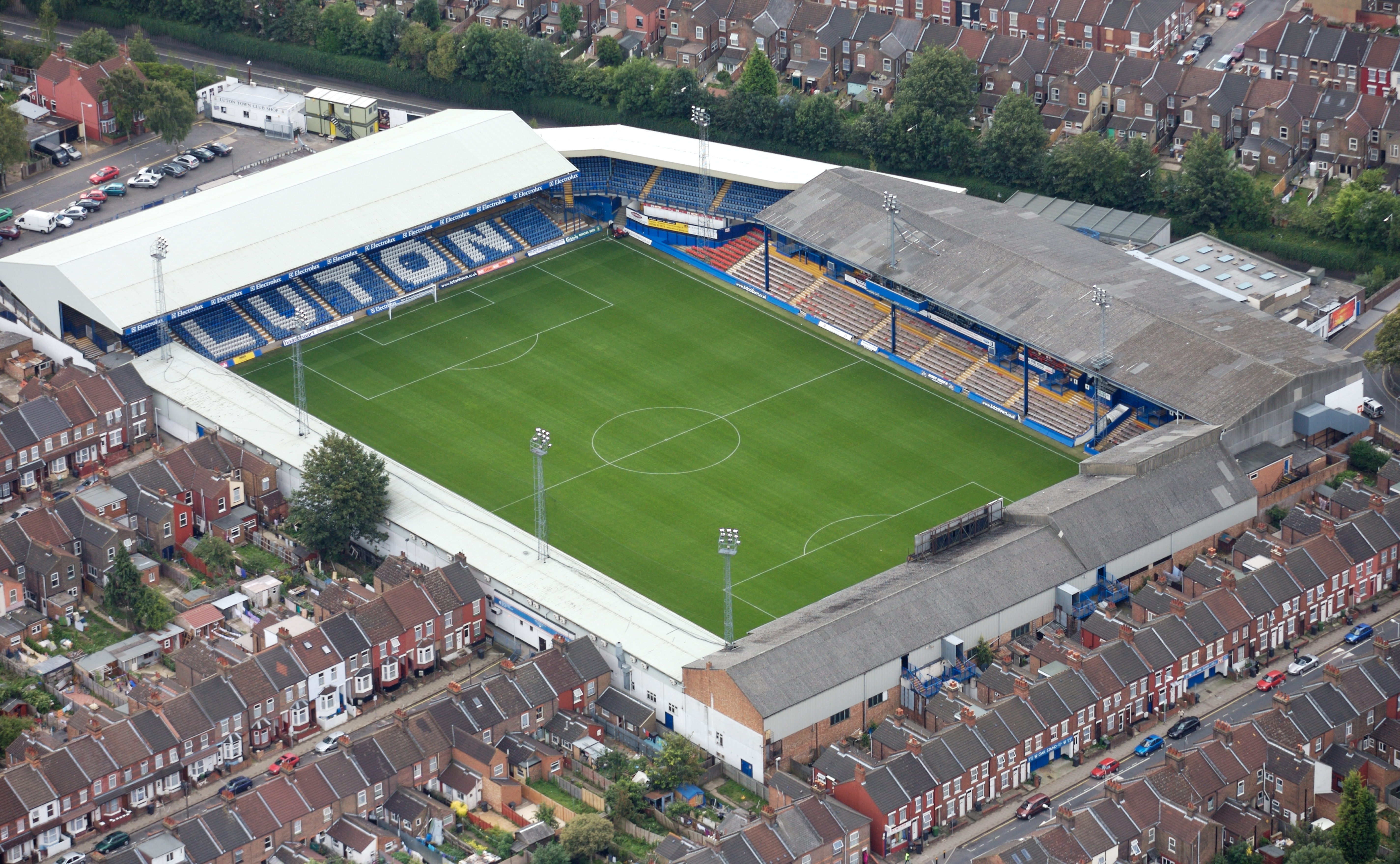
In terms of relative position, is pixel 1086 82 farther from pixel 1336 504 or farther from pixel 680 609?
pixel 680 609

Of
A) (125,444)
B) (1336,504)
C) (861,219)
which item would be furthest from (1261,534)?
(125,444)

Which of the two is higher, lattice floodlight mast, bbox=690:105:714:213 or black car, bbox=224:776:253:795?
lattice floodlight mast, bbox=690:105:714:213

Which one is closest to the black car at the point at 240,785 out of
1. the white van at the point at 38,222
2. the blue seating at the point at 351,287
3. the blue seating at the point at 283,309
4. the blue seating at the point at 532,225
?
the blue seating at the point at 283,309

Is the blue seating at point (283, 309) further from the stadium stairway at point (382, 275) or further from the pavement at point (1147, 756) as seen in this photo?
the pavement at point (1147, 756)

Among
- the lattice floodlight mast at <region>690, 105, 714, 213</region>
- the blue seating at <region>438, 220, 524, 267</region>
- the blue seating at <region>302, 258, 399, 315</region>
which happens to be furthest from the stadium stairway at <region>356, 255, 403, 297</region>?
the lattice floodlight mast at <region>690, 105, 714, 213</region>

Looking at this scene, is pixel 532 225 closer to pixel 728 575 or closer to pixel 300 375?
pixel 300 375

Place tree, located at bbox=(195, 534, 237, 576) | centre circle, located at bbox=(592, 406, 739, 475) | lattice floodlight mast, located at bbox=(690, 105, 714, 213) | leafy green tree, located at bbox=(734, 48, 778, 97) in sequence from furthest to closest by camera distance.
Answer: leafy green tree, located at bbox=(734, 48, 778, 97) → lattice floodlight mast, located at bbox=(690, 105, 714, 213) → centre circle, located at bbox=(592, 406, 739, 475) → tree, located at bbox=(195, 534, 237, 576)

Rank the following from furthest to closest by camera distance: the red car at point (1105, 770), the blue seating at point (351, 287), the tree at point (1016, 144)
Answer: the tree at point (1016, 144)
the blue seating at point (351, 287)
the red car at point (1105, 770)

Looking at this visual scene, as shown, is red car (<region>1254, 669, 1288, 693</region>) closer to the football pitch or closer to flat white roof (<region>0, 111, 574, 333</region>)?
the football pitch
